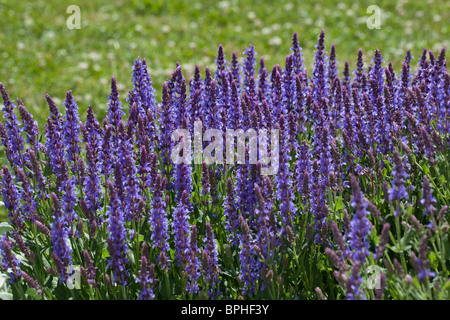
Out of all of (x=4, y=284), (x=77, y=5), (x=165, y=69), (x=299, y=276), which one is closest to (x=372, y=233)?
(x=299, y=276)

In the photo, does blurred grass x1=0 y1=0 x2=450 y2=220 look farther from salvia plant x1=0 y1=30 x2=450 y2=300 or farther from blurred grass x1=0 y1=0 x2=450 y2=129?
salvia plant x1=0 y1=30 x2=450 y2=300

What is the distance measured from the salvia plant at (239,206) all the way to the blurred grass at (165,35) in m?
4.44

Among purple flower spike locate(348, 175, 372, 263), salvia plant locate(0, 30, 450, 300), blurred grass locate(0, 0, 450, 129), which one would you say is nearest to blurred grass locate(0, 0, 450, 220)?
blurred grass locate(0, 0, 450, 129)

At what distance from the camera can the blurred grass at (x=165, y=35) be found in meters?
9.58

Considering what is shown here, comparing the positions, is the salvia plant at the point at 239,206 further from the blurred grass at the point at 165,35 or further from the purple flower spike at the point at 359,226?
the blurred grass at the point at 165,35

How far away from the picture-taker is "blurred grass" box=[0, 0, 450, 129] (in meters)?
9.58

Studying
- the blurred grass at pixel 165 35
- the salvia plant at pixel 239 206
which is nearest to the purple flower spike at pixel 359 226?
the salvia plant at pixel 239 206

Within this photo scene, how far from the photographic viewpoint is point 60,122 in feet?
14.3

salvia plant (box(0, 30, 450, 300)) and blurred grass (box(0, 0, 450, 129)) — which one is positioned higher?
blurred grass (box(0, 0, 450, 129))

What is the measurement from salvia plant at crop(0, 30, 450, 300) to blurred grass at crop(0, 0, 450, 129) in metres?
4.44

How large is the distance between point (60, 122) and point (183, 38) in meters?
6.92

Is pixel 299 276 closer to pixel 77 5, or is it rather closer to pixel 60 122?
pixel 60 122

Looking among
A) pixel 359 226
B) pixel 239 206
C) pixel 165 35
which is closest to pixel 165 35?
pixel 165 35

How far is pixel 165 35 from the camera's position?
1119 cm
